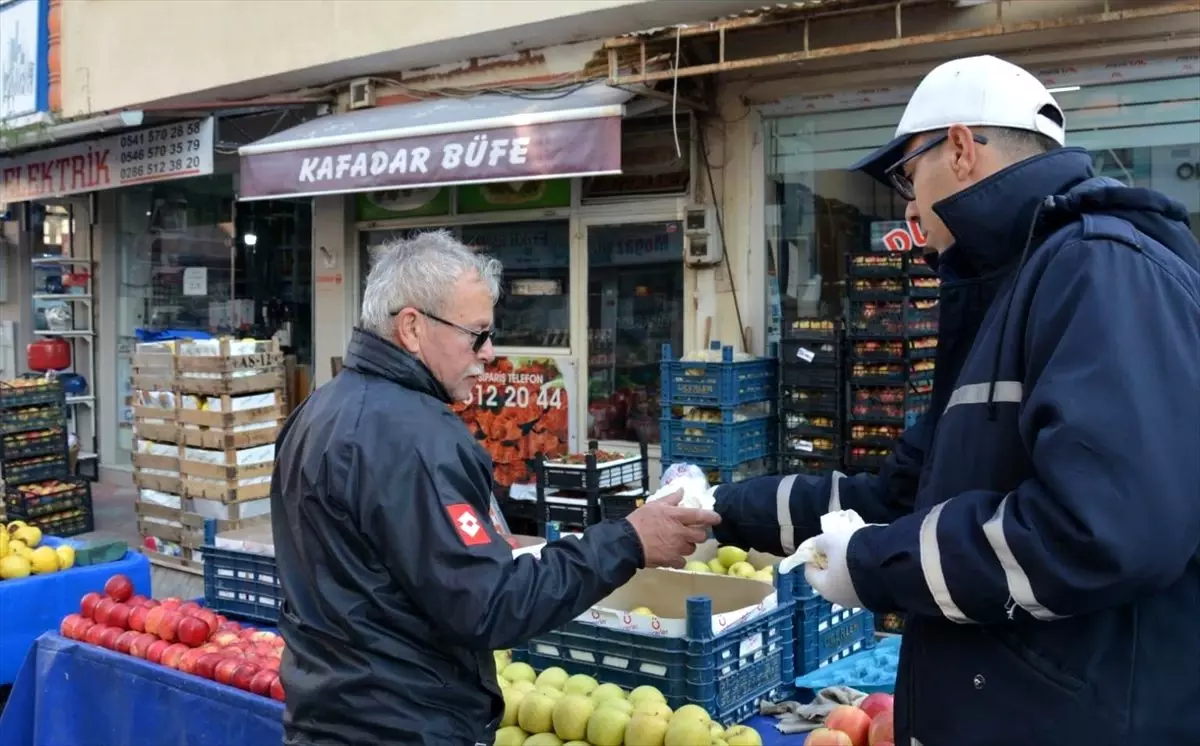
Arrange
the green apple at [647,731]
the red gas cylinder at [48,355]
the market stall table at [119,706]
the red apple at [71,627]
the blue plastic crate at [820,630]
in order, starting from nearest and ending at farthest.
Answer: the green apple at [647,731] < the blue plastic crate at [820,630] < the market stall table at [119,706] < the red apple at [71,627] < the red gas cylinder at [48,355]

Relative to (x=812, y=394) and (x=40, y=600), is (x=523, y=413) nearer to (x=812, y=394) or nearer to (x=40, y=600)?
(x=812, y=394)

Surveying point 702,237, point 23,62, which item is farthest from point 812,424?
point 23,62

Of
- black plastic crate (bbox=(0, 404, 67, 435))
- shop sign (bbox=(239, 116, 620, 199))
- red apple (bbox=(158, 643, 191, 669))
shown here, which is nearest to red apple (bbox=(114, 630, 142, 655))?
red apple (bbox=(158, 643, 191, 669))

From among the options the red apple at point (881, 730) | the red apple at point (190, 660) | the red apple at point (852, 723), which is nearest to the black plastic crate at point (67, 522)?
the red apple at point (190, 660)

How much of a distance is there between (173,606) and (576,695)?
231cm

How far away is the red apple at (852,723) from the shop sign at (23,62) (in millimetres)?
13523

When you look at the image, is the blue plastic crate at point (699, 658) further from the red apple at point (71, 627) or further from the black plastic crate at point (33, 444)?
the black plastic crate at point (33, 444)

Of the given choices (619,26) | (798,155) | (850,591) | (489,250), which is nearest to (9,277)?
(489,250)

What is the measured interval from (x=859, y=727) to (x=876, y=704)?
150mm

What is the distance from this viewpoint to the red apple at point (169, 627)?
438 cm

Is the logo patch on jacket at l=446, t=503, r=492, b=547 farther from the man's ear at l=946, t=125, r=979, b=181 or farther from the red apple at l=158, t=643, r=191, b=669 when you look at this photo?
the red apple at l=158, t=643, r=191, b=669

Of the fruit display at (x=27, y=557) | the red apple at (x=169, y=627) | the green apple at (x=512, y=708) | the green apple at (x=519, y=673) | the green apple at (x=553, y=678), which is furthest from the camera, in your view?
the fruit display at (x=27, y=557)

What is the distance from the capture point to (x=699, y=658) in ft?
10.5

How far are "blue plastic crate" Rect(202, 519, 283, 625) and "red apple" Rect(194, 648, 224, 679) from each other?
24.9 inches
